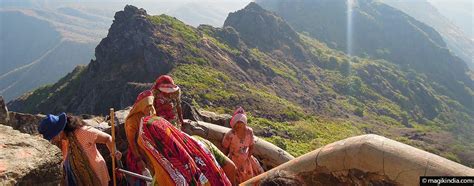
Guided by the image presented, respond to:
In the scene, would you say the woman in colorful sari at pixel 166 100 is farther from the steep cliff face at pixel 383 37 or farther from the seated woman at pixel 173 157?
the steep cliff face at pixel 383 37

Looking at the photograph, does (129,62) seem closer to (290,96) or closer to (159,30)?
(159,30)

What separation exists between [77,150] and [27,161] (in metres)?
2.08

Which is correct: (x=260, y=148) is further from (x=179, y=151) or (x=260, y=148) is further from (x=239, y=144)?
(x=179, y=151)

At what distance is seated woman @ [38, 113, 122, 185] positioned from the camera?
473cm

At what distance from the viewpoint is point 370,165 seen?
9.37 ft

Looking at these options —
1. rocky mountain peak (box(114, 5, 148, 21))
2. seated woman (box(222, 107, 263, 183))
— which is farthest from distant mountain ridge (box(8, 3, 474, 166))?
seated woman (box(222, 107, 263, 183))

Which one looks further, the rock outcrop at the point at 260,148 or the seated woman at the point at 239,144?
the rock outcrop at the point at 260,148

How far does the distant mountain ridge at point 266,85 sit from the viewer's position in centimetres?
5388

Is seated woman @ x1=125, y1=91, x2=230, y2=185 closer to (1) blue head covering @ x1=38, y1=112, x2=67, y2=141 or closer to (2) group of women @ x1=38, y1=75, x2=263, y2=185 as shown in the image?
(2) group of women @ x1=38, y1=75, x2=263, y2=185

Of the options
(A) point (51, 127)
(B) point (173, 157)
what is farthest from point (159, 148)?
(A) point (51, 127)

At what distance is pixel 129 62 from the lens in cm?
5791

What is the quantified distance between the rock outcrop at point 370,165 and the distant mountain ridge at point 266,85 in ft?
129

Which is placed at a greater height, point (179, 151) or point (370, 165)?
point (370, 165)

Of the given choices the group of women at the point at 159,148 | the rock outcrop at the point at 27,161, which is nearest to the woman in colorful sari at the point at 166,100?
the group of women at the point at 159,148
